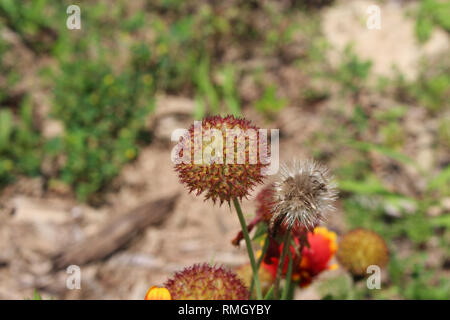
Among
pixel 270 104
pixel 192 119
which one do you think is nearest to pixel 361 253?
pixel 270 104

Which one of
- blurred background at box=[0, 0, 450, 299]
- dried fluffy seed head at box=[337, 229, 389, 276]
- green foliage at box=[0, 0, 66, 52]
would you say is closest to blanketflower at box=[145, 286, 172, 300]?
dried fluffy seed head at box=[337, 229, 389, 276]

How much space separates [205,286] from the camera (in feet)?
3.42

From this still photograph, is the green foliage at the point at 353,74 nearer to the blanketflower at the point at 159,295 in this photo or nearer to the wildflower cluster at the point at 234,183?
the wildflower cluster at the point at 234,183

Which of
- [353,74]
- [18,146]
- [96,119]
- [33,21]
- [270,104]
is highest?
[33,21]

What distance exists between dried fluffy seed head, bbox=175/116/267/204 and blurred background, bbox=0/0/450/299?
1412 mm

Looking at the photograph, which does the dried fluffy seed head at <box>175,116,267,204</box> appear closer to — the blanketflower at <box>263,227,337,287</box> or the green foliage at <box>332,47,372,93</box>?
the blanketflower at <box>263,227,337,287</box>

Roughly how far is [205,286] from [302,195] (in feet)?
0.99

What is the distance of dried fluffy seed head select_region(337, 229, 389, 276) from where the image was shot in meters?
1.79

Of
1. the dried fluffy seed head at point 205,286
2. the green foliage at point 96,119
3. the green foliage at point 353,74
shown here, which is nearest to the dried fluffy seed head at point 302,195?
the dried fluffy seed head at point 205,286

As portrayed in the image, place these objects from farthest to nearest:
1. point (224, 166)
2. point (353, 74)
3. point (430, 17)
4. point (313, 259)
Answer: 1. point (430, 17)
2. point (353, 74)
3. point (313, 259)
4. point (224, 166)

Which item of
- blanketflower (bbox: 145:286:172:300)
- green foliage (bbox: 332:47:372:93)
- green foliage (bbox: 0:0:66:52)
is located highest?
green foliage (bbox: 0:0:66:52)

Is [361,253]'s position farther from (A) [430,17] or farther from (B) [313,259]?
(A) [430,17]

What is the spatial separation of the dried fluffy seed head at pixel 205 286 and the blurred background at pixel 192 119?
128 centimetres

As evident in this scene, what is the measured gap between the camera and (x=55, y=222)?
2756 millimetres
